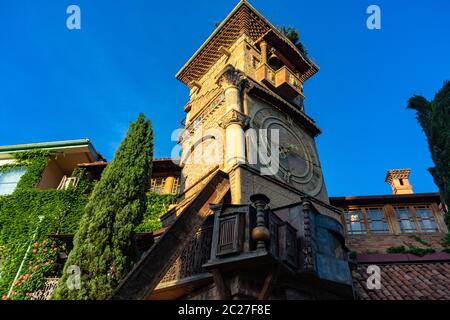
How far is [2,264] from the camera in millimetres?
13438

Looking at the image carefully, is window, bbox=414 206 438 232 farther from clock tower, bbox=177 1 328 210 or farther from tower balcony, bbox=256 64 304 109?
tower balcony, bbox=256 64 304 109

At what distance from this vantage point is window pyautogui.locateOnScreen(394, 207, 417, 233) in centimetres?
1371

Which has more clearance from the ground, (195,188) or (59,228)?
(195,188)

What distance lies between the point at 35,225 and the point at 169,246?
31.4 ft

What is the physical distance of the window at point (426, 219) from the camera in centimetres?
1361

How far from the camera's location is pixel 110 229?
8.98 m

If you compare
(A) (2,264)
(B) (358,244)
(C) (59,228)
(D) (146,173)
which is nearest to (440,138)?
(B) (358,244)

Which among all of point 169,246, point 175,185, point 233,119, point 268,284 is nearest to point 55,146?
point 175,185

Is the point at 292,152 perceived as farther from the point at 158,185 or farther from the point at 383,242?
the point at 158,185

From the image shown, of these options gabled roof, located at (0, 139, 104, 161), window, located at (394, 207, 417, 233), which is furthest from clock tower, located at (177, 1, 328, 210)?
gabled roof, located at (0, 139, 104, 161)

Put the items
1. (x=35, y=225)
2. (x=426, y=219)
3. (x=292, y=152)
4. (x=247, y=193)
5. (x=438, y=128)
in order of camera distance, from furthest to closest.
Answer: (x=35, y=225), (x=426, y=219), (x=292, y=152), (x=438, y=128), (x=247, y=193)

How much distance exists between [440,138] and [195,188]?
8.46 metres

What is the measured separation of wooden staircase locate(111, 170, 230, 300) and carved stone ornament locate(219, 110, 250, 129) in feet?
7.85

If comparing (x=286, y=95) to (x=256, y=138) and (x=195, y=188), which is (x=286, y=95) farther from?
(x=195, y=188)
